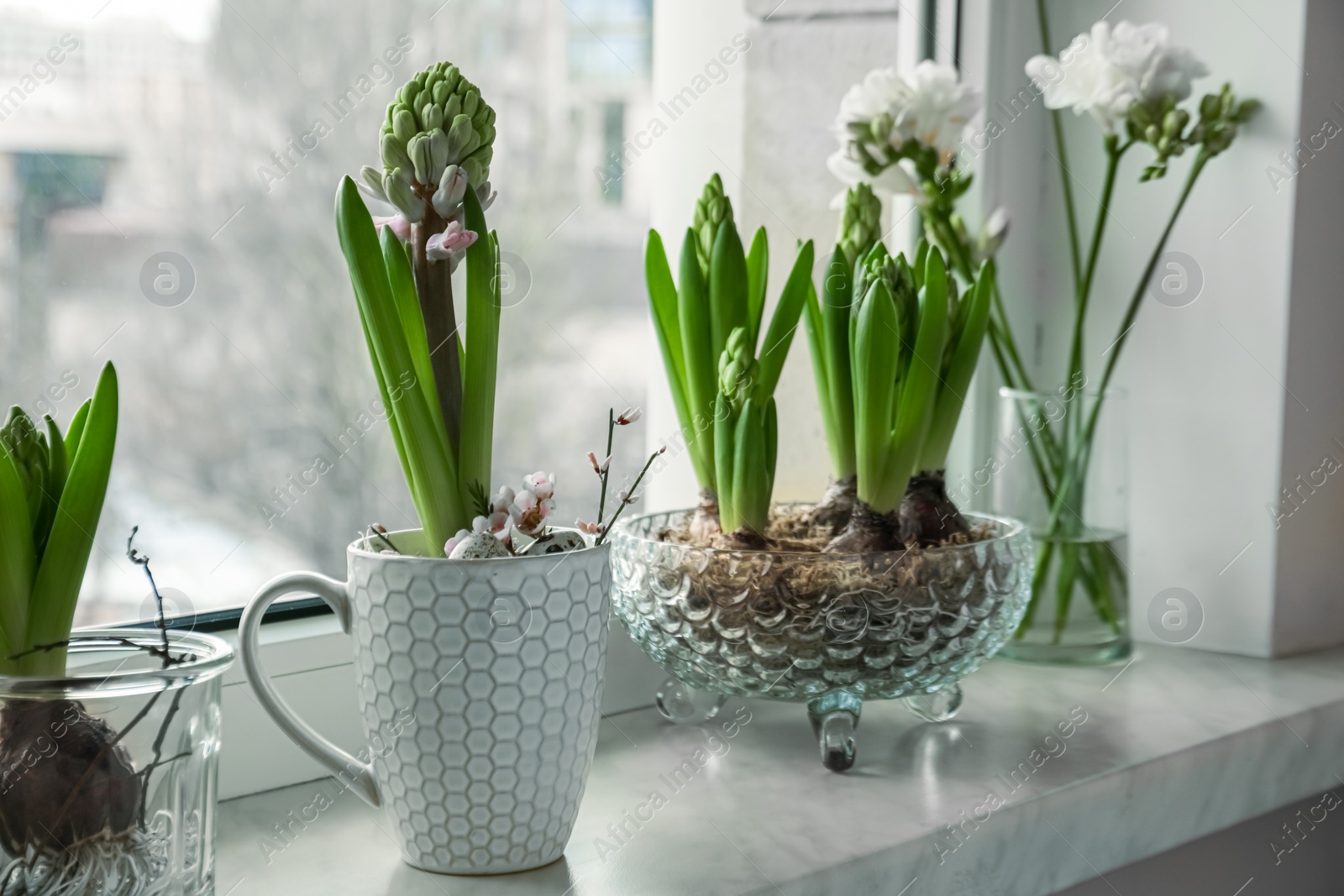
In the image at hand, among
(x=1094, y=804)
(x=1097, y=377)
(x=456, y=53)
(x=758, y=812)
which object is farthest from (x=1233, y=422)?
(x=456, y=53)

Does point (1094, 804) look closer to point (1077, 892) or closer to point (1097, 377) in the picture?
point (1077, 892)

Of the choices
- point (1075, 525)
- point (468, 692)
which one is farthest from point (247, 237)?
point (1075, 525)

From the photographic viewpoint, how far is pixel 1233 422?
0.95m

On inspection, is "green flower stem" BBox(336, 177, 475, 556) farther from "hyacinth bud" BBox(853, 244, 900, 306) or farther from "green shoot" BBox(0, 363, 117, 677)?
"hyacinth bud" BBox(853, 244, 900, 306)

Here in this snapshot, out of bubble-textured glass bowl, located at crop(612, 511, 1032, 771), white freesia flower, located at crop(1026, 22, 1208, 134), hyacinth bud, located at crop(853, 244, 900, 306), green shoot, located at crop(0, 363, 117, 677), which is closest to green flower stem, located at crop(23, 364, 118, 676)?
green shoot, located at crop(0, 363, 117, 677)

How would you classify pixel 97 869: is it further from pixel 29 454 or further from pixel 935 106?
pixel 935 106

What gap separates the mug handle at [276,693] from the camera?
54 cm

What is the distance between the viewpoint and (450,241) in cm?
51

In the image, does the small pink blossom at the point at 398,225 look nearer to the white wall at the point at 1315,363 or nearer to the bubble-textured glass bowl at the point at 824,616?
the bubble-textured glass bowl at the point at 824,616

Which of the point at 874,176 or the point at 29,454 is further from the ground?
the point at 874,176

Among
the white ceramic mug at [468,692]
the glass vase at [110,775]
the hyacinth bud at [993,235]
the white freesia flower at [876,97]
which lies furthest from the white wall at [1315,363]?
the glass vase at [110,775]

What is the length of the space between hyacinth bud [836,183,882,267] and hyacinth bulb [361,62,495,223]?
317 millimetres

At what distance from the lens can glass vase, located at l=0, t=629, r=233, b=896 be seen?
1.41ft

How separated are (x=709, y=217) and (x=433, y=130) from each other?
0.73ft
